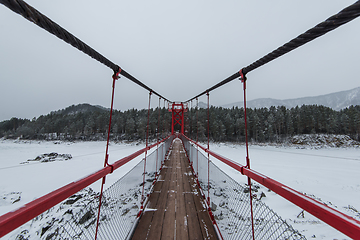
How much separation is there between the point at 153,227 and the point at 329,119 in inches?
2046

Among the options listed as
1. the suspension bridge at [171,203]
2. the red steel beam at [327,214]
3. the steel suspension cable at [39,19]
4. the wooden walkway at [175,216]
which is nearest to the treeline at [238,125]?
the suspension bridge at [171,203]

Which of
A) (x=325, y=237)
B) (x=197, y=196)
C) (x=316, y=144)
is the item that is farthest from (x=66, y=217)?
(x=316, y=144)

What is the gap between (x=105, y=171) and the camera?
1189 mm

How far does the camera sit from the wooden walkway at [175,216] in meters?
1.81

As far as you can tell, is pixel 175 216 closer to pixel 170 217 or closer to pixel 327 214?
pixel 170 217

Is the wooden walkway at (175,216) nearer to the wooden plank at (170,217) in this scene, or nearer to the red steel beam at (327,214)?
the wooden plank at (170,217)

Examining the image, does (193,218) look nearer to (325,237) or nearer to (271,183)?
(271,183)

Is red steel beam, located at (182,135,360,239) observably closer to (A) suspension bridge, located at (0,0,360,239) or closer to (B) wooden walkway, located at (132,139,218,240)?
(A) suspension bridge, located at (0,0,360,239)

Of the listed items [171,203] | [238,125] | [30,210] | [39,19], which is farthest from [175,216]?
[238,125]

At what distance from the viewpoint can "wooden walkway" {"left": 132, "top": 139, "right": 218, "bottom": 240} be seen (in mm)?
1811

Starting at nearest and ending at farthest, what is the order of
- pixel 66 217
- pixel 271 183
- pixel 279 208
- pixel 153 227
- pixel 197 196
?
pixel 271 183
pixel 153 227
pixel 197 196
pixel 66 217
pixel 279 208

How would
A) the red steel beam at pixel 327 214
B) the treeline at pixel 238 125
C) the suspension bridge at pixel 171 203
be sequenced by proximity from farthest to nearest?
the treeline at pixel 238 125
the suspension bridge at pixel 171 203
the red steel beam at pixel 327 214

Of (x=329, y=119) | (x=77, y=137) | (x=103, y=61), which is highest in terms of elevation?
(x=329, y=119)

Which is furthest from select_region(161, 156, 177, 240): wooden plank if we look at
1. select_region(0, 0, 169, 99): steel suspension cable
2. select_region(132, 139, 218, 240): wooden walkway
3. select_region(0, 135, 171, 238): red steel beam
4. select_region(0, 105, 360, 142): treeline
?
select_region(0, 105, 360, 142): treeline
